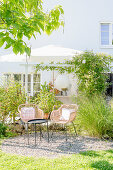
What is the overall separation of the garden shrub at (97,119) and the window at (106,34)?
22.3ft

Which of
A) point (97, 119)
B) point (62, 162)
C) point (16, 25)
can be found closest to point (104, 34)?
point (97, 119)


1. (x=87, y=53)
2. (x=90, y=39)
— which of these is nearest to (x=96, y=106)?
(x=87, y=53)

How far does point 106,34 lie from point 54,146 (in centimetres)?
886

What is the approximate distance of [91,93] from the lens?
882 cm

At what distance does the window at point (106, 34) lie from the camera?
1248 cm

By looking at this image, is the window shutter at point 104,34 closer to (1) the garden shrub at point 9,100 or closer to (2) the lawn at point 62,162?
(1) the garden shrub at point 9,100

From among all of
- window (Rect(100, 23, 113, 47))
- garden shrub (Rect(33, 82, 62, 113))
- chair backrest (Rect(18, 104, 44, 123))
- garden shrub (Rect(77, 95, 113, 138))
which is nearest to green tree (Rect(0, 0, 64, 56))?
garden shrub (Rect(77, 95, 113, 138))

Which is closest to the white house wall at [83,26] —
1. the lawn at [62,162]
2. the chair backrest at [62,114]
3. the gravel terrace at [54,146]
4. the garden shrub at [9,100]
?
the garden shrub at [9,100]

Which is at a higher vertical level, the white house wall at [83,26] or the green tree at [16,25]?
the white house wall at [83,26]

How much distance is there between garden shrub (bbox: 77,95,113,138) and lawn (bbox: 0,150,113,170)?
4.47 feet

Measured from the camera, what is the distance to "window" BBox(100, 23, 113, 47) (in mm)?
12477

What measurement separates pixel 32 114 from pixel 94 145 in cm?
225

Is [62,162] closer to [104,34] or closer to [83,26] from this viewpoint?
[83,26]

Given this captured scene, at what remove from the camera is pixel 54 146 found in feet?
17.7
